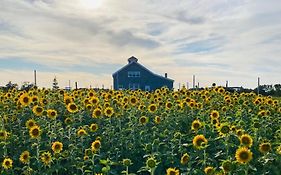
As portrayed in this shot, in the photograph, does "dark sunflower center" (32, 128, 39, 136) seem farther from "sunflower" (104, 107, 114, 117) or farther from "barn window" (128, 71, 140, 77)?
"barn window" (128, 71, 140, 77)

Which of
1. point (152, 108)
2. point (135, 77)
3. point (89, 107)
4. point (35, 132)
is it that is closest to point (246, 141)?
point (35, 132)

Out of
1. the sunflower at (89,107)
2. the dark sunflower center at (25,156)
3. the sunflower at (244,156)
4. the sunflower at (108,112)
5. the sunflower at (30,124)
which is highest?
the sunflower at (89,107)

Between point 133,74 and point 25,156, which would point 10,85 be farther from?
point 133,74

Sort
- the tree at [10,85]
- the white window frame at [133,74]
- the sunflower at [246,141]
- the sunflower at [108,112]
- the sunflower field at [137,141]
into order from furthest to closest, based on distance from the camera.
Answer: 1. the white window frame at [133,74]
2. the tree at [10,85]
3. the sunflower at [108,112]
4. the sunflower field at [137,141]
5. the sunflower at [246,141]

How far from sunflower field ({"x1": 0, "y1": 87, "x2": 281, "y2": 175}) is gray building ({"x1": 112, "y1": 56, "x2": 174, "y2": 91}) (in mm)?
35987

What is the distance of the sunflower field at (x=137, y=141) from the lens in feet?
15.3

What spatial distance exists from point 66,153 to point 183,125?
229 cm

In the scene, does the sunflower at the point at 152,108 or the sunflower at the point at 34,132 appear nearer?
the sunflower at the point at 34,132

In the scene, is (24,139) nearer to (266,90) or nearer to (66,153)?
(66,153)

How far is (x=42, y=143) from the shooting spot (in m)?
5.86

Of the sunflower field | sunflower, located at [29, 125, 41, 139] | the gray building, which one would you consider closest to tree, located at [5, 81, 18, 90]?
the sunflower field

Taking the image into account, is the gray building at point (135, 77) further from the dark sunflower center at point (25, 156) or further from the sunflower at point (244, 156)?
the sunflower at point (244, 156)

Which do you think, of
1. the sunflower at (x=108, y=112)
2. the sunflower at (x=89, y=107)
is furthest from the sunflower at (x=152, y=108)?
the sunflower at (x=89, y=107)

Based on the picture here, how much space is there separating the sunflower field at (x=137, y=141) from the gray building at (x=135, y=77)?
35987 millimetres
